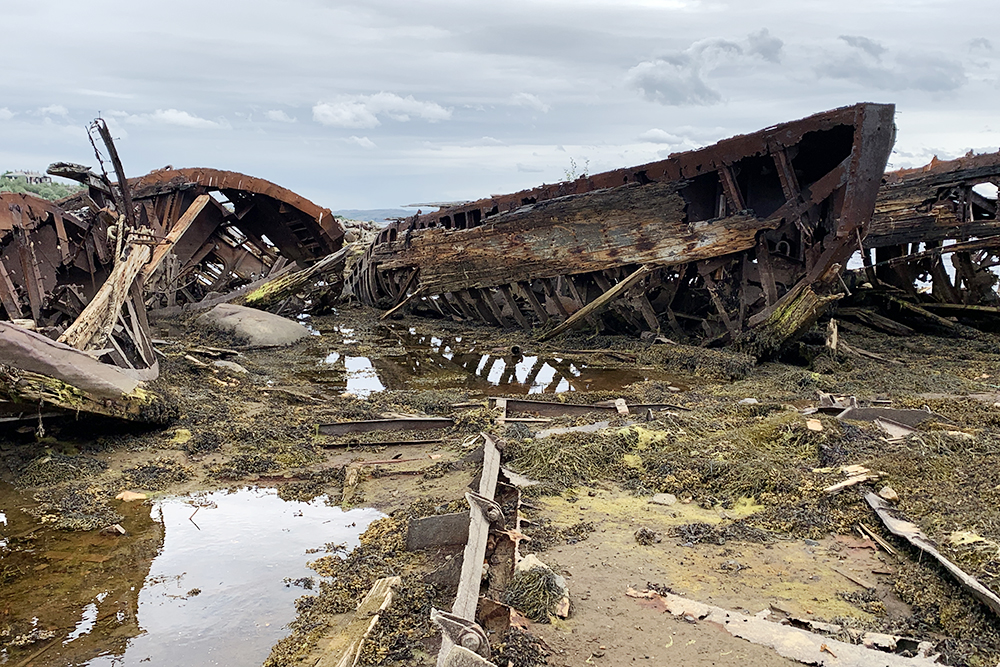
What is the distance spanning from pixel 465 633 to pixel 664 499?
2629 millimetres

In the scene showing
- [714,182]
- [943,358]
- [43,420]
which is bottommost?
[943,358]

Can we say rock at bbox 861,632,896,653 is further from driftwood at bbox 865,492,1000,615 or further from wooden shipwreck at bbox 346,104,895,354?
wooden shipwreck at bbox 346,104,895,354

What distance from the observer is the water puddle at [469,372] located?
33.4ft

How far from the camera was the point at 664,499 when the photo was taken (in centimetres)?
538

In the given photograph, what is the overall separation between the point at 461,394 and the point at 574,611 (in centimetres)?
572

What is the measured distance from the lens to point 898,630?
352 cm

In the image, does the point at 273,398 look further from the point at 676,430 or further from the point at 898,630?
the point at 898,630

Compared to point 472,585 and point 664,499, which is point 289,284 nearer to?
point 664,499

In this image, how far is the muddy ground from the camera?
367 centimetres

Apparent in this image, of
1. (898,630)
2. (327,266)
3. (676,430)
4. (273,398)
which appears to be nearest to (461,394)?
(273,398)

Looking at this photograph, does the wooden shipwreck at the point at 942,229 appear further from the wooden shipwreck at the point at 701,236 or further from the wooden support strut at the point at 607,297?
the wooden support strut at the point at 607,297

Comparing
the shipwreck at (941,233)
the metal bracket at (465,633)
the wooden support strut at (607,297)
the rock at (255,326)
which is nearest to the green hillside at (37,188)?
the rock at (255,326)

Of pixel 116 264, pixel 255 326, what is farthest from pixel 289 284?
pixel 116 264

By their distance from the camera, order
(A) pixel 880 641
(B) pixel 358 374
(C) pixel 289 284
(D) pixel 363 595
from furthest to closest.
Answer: (C) pixel 289 284, (B) pixel 358 374, (D) pixel 363 595, (A) pixel 880 641
